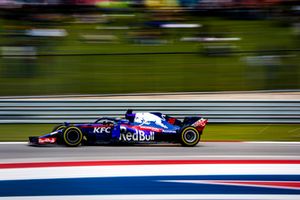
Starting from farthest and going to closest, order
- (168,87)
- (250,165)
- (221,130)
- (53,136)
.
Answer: (168,87)
(221,130)
(53,136)
(250,165)

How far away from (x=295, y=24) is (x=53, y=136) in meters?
10.7

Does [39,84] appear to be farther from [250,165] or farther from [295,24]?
[295,24]

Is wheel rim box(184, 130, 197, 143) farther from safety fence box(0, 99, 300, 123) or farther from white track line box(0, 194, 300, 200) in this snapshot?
white track line box(0, 194, 300, 200)

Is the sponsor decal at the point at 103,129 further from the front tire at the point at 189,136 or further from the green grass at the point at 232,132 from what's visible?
the green grass at the point at 232,132

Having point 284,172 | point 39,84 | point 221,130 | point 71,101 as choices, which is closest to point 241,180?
point 284,172

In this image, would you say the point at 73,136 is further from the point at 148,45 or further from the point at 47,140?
the point at 148,45

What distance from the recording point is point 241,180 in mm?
7199

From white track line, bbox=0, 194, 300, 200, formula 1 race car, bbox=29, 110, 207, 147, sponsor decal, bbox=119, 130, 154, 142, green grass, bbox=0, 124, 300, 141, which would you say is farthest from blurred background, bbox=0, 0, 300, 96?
white track line, bbox=0, 194, 300, 200

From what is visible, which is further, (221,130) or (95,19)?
(95,19)

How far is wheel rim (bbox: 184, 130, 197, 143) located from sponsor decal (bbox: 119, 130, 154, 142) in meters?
0.60

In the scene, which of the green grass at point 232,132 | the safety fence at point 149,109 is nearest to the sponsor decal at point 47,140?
the green grass at point 232,132

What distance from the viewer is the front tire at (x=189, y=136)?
1030 cm

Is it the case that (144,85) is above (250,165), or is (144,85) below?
above

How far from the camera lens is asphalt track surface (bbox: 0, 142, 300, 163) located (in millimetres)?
9055
